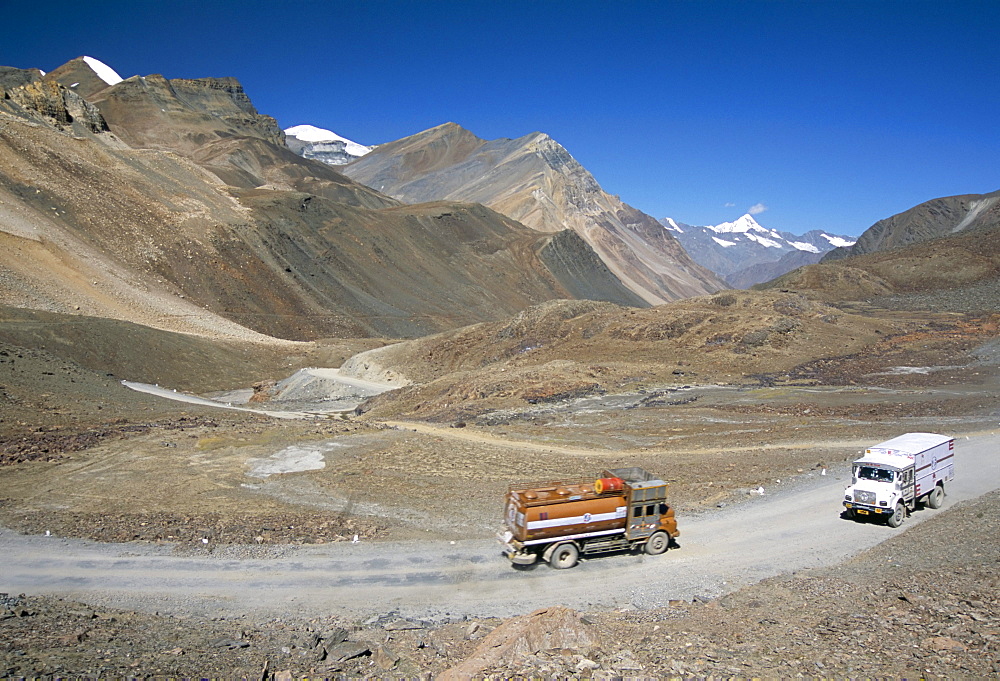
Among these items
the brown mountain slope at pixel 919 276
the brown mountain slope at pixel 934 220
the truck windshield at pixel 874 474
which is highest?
the brown mountain slope at pixel 934 220

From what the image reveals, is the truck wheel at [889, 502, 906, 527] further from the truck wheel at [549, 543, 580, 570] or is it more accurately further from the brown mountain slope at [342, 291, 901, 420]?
the brown mountain slope at [342, 291, 901, 420]

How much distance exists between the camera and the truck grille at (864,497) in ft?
51.0

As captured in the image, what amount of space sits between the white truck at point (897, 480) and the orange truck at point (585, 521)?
16.9 feet

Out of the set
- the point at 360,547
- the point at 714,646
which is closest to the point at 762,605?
the point at 714,646

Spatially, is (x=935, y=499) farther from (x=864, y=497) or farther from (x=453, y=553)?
(x=453, y=553)

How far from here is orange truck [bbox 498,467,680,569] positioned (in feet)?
42.8

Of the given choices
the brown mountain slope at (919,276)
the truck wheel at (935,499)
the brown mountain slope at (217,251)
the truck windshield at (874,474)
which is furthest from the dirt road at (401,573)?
the brown mountain slope at (919,276)

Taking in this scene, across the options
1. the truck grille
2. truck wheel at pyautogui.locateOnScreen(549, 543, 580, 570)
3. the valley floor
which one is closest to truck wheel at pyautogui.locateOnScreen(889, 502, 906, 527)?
the valley floor

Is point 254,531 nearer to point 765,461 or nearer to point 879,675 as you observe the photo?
point 879,675

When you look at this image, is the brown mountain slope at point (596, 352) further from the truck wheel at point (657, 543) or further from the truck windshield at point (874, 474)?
the truck windshield at point (874, 474)

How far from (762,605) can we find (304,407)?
34802 millimetres

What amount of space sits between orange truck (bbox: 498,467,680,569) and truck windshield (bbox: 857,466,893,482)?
544cm

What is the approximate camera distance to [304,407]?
41.4 m

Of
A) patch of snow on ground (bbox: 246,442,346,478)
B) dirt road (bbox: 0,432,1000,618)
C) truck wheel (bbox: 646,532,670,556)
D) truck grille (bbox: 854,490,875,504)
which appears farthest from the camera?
patch of snow on ground (bbox: 246,442,346,478)
